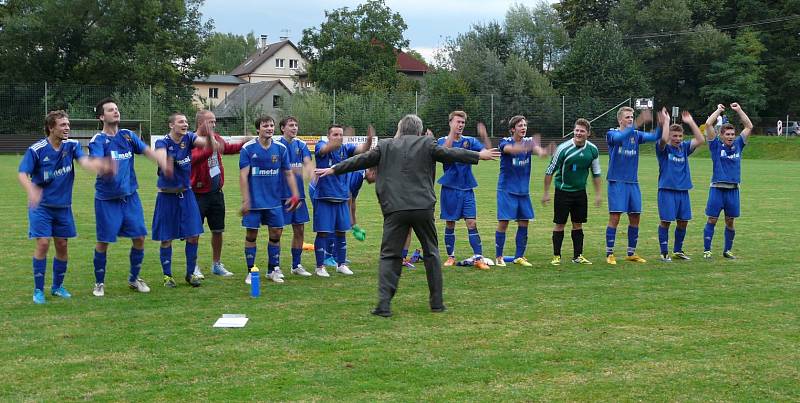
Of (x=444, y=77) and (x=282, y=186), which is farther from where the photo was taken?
(x=444, y=77)

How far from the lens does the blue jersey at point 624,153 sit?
→ 12312 millimetres

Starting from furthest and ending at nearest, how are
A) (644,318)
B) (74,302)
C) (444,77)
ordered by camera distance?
1. (444,77)
2. (74,302)
3. (644,318)

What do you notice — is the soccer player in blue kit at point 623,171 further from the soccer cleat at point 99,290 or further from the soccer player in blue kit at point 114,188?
the soccer cleat at point 99,290

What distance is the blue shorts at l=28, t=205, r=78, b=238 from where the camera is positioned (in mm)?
9156

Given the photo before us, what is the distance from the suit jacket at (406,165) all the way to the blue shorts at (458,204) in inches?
133

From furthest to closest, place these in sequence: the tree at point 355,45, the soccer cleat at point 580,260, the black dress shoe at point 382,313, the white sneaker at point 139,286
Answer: the tree at point 355,45 → the soccer cleat at point 580,260 → the white sneaker at point 139,286 → the black dress shoe at point 382,313

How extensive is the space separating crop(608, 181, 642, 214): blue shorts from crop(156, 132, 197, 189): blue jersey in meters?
6.21

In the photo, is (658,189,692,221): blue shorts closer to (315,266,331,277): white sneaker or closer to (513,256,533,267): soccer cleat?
(513,256,533,267): soccer cleat

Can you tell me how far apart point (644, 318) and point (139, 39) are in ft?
203

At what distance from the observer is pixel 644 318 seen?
8375mm

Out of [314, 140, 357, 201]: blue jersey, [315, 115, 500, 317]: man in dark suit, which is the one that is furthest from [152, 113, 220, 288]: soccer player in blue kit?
[315, 115, 500, 317]: man in dark suit

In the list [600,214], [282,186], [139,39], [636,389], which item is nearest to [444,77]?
[139,39]

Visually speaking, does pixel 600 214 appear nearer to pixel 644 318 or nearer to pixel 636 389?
pixel 644 318

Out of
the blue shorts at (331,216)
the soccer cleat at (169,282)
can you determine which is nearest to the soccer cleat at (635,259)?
the blue shorts at (331,216)
